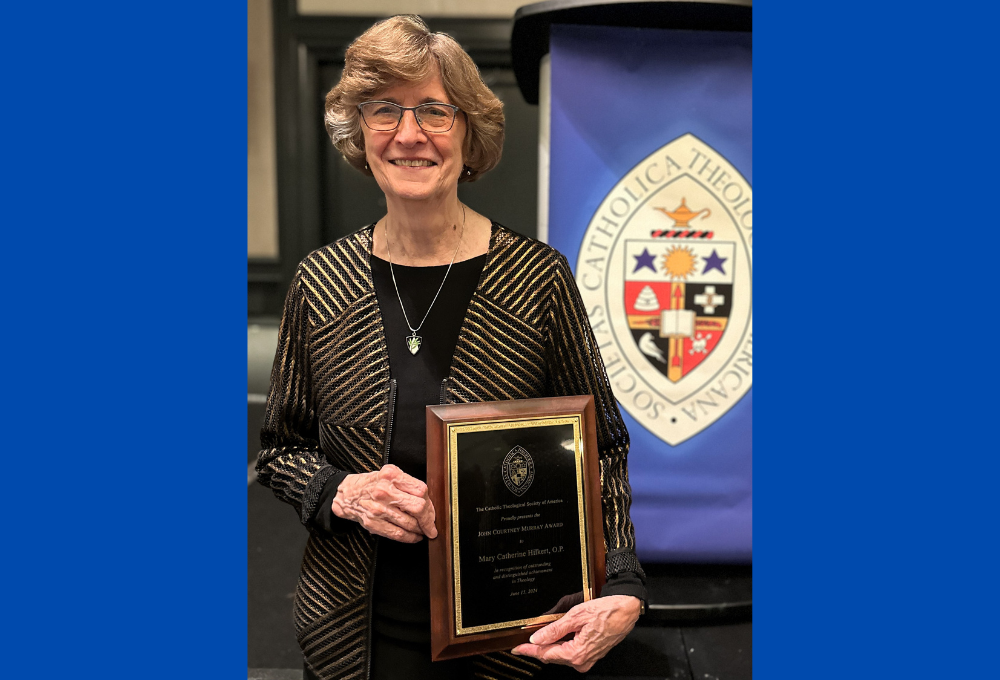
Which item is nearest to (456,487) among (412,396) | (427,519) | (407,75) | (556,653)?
(427,519)

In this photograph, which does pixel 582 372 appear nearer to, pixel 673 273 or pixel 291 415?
pixel 291 415

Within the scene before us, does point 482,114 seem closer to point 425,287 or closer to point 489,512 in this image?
point 425,287

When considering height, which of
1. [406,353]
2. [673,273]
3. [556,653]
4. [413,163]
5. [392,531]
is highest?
[413,163]

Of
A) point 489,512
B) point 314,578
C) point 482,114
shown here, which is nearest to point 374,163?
point 482,114

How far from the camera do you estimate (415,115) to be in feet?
A: 3.84

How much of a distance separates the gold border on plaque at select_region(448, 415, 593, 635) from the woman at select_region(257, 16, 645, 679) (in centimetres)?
4

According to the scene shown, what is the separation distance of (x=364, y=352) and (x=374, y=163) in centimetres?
31

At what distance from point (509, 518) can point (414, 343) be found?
324mm

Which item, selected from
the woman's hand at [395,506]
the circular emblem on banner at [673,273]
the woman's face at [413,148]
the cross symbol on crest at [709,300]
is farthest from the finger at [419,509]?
the cross symbol on crest at [709,300]

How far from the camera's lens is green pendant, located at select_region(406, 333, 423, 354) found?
1259 mm

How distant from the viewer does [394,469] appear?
113 cm

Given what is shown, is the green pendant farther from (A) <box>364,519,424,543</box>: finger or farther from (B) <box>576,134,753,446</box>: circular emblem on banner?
(B) <box>576,134,753,446</box>: circular emblem on banner

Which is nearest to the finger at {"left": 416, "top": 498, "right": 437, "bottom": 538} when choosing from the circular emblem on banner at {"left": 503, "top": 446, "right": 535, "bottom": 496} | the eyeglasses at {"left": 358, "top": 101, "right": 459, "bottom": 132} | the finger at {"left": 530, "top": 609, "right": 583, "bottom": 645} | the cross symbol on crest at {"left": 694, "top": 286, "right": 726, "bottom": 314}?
the circular emblem on banner at {"left": 503, "top": 446, "right": 535, "bottom": 496}

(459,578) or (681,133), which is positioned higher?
(681,133)
